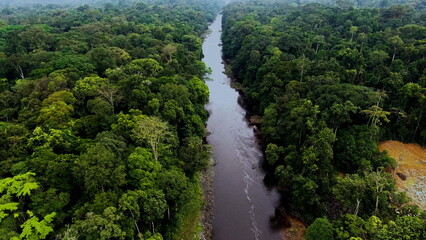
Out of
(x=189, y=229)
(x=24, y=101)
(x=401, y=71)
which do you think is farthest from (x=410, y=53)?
(x=24, y=101)

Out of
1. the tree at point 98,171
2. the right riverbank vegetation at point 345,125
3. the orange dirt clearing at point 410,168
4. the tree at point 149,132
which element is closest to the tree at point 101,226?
the tree at point 98,171

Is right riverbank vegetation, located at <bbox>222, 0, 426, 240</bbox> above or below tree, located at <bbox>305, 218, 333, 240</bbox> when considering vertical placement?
above

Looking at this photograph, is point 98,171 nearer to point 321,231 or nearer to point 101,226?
point 101,226

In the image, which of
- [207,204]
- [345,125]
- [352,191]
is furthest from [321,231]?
[345,125]

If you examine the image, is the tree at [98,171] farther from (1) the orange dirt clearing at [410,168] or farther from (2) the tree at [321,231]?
(1) the orange dirt clearing at [410,168]

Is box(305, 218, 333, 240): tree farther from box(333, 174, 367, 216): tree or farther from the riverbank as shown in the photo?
the riverbank

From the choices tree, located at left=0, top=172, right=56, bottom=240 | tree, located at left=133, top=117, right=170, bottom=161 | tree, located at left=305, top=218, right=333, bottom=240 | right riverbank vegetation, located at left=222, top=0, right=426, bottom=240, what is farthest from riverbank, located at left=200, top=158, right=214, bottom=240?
tree, located at left=0, top=172, right=56, bottom=240

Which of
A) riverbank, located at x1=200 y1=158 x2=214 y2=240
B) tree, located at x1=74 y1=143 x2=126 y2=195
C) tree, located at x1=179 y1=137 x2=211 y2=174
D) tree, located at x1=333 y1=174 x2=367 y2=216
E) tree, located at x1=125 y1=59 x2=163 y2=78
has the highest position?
tree, located at x1=125 y1=59 x2=163 y2=78
